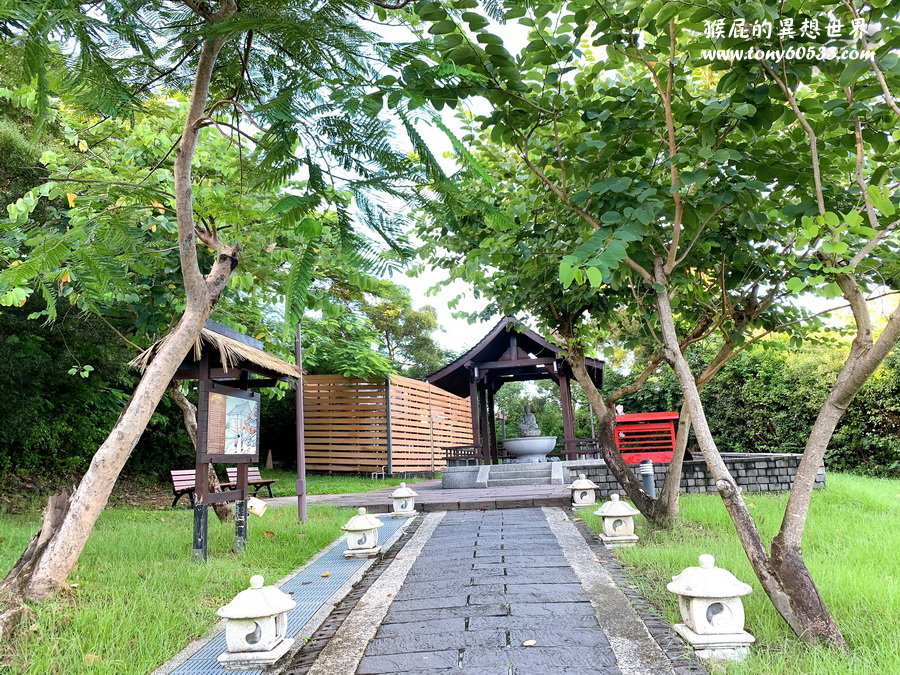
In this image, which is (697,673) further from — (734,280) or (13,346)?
(13,346)

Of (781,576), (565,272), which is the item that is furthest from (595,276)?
(781,576)

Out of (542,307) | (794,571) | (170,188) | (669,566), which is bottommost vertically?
(669,566)

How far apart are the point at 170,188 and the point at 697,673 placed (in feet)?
19.6

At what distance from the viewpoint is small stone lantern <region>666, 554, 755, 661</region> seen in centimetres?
282

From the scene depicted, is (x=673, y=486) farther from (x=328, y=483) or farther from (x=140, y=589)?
(x=328, y=483)

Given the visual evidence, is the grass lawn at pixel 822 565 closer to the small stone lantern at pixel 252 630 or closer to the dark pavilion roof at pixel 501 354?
the small stone lantern at pixel 252 630

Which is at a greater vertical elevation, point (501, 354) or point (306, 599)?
point (501, 354)

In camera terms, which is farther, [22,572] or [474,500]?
[474,500]

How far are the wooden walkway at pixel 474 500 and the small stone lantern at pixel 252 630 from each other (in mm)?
5633

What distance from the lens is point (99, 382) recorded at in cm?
1039

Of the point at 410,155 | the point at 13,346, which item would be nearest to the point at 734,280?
the point at 410,155

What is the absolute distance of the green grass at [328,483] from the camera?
12.3 m

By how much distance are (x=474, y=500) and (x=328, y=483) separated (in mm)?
6279

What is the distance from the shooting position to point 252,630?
289 cm
